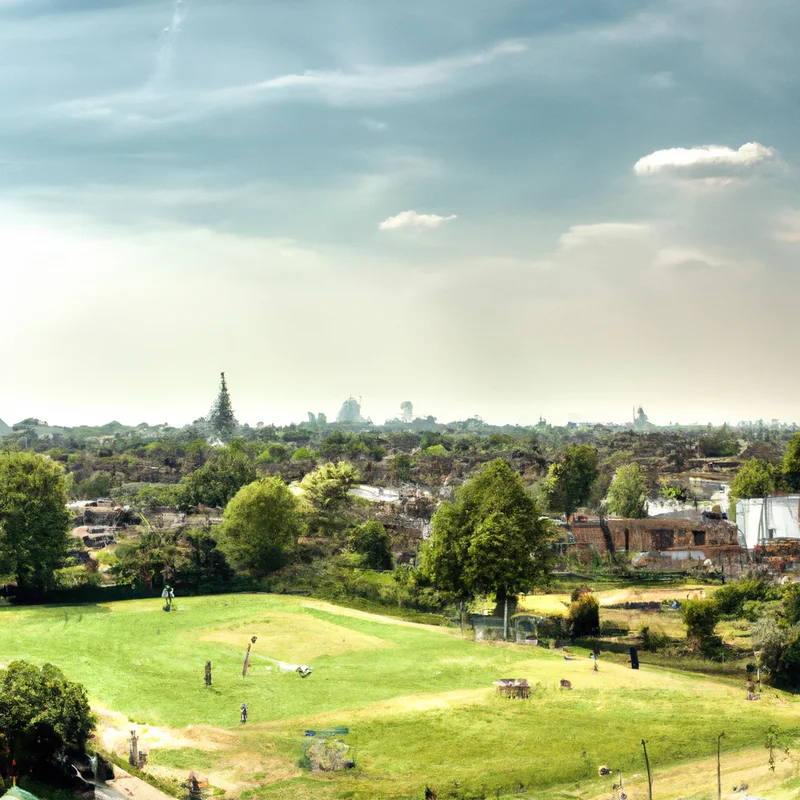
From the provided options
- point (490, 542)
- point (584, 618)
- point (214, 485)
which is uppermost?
point (214, 485)

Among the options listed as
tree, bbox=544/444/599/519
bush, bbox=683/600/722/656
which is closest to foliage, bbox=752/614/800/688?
bush, bbox=683/600/722/656

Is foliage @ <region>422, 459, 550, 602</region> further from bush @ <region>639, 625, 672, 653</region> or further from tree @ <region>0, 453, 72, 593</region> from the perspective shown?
tree @ <region>0, 453, 72, 593</region>

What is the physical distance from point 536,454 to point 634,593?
81.2 meters

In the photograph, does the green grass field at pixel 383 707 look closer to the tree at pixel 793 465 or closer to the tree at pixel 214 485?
the tree at pixel 214 485

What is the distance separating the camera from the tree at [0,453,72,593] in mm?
47125

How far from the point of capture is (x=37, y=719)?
69.8 ft

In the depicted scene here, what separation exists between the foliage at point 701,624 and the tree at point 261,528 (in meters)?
26.8

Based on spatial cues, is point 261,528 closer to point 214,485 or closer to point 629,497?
point 214,485

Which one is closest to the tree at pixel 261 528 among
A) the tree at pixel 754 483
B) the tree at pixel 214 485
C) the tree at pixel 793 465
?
the tree at pixel 214 485

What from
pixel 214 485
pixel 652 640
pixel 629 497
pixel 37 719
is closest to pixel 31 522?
pixel 214 485

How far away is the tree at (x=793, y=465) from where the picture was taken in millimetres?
72000

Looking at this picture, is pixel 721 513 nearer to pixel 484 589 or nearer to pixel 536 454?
pixel 484 589

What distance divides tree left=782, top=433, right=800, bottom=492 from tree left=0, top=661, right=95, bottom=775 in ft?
209

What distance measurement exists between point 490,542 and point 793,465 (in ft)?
136
